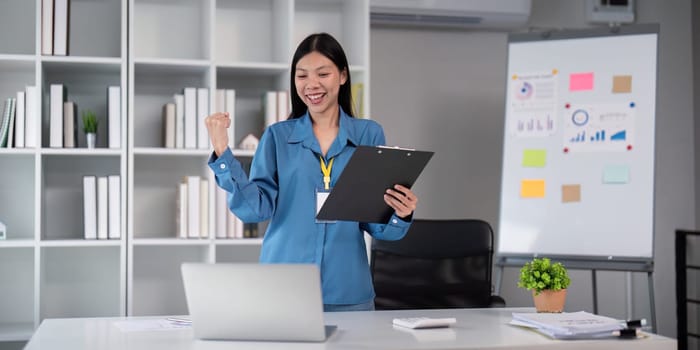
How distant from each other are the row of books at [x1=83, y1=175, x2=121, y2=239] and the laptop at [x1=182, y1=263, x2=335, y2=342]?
193cm

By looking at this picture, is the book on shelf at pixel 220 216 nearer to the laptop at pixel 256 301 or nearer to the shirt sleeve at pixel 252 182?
the shirt sleeve at pixel 252 182

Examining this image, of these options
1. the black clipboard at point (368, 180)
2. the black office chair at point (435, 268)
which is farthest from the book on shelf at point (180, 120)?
the black clipboard at point (368, 180)

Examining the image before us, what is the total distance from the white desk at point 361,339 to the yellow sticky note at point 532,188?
6.65 ft

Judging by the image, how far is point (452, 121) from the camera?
181 inches

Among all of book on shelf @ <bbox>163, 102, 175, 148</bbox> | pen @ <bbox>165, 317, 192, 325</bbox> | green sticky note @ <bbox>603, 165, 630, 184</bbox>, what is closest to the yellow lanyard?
pen @ <bbox>165, 317, 192, 325</bbox>

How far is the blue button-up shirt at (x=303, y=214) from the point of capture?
93.7 inches

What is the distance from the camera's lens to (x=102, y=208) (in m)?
3.64

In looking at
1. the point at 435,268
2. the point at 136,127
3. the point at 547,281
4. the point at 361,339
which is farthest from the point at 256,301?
the point at 136,127

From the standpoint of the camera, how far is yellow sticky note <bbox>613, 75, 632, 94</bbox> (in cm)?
400

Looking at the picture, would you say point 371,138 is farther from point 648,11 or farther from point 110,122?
point 648,11

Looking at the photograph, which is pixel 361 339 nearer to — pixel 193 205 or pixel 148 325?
pixel 148 325

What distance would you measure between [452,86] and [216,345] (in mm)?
3040

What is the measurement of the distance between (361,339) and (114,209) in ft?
6.84

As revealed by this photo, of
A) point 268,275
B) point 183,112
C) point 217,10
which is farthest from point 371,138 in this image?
point 217,10
